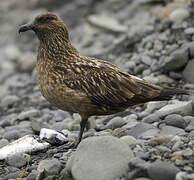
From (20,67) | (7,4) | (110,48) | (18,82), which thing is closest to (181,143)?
(110,48)

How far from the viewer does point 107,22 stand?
1573cm

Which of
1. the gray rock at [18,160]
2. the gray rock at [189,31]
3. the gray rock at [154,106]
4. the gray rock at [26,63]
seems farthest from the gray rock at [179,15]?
the gray rock at [18,160]

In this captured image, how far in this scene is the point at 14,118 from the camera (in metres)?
10.9

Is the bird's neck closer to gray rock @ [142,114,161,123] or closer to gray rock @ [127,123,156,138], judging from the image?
gray rock @ [127,123,156,138]

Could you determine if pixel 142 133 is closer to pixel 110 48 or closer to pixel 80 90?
pixel 80 90

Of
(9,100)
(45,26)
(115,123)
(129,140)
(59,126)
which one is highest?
(45,26)

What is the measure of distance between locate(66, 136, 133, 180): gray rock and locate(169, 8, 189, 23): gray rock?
6455mm

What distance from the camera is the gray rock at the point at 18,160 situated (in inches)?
299

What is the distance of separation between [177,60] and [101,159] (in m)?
4.17

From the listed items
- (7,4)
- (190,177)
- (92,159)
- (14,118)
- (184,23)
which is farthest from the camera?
(7,4)

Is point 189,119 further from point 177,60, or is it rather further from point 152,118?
point 177,60

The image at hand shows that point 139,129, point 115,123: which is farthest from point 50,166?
point 115,123

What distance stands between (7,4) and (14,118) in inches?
434

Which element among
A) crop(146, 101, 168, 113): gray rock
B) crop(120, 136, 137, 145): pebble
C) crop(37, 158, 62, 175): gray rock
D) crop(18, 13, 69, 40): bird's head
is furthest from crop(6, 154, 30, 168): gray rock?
crop(146, 101, 168, 113): gray rock
